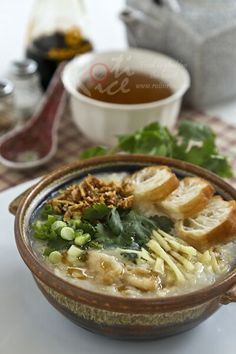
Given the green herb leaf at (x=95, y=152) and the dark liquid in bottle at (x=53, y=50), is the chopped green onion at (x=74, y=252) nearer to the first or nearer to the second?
the green herb leaf at (x=95, y=152)

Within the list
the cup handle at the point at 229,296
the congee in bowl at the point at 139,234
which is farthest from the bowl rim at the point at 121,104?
the cup handle at the point at 229,296

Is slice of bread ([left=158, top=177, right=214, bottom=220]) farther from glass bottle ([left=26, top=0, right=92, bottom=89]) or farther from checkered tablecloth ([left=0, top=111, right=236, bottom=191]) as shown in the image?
glass bottle ([left=26, top=0, right=92, bottom=89])

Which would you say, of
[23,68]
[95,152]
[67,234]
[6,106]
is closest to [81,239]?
[67,234]

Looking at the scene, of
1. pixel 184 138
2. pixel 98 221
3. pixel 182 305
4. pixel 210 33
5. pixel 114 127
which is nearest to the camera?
pixel 182 305

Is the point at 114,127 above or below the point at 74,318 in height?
below

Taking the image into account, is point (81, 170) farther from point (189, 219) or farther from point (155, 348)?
point (155, 348)

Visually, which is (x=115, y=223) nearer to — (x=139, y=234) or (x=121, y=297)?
(x=139, y=234)

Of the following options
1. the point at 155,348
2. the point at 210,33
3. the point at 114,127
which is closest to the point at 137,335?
the point at 155,348

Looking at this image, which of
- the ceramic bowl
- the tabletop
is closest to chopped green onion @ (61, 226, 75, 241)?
the tabletop

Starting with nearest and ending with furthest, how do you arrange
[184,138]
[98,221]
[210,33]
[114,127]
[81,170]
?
[98,221], [81,170], [184,138], [114,127], [210,33]
